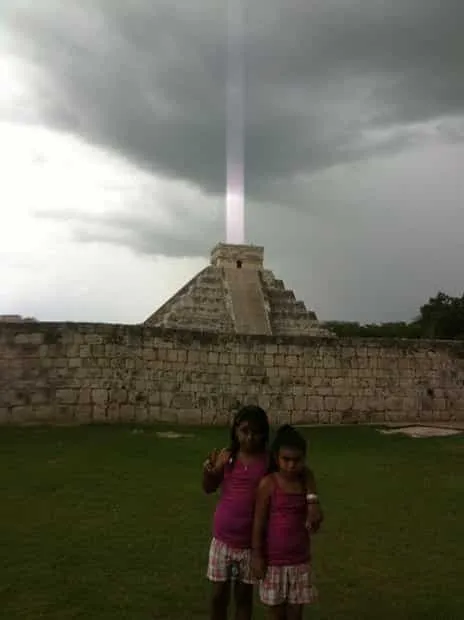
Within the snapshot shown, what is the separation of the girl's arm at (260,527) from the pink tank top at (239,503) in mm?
125

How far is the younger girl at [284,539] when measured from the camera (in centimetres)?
400

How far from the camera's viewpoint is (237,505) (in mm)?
4211

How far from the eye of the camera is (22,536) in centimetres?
689

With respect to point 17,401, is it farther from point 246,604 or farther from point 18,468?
point 246,604

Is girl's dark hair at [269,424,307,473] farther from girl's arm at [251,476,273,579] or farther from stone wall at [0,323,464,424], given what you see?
stone wall at [0,323,464,424]

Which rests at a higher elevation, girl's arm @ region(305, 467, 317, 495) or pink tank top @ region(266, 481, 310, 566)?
girl's arm @ region(305, 467, 317, 495)

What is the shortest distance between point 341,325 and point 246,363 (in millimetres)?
47232

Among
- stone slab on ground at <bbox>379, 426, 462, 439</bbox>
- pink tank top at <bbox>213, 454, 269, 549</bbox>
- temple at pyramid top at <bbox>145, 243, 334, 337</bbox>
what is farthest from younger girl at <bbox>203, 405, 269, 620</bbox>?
temple at pyramid top at <bbox>145, 243, 334, 337</bbox>

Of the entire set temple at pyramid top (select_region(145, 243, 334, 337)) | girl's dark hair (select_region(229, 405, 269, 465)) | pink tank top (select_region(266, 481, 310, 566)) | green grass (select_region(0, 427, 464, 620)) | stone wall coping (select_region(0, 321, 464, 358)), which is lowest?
green grass (select_region(0, 427, 464, 620))

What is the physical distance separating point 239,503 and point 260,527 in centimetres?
24

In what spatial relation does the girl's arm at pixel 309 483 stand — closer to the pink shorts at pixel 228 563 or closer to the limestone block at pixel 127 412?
the pink shorts at pixel 228 563

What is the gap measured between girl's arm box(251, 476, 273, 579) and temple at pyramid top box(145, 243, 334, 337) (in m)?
18.3

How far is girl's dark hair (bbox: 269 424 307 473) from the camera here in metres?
4.08

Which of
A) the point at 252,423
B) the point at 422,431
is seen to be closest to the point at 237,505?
the point at 252,423
